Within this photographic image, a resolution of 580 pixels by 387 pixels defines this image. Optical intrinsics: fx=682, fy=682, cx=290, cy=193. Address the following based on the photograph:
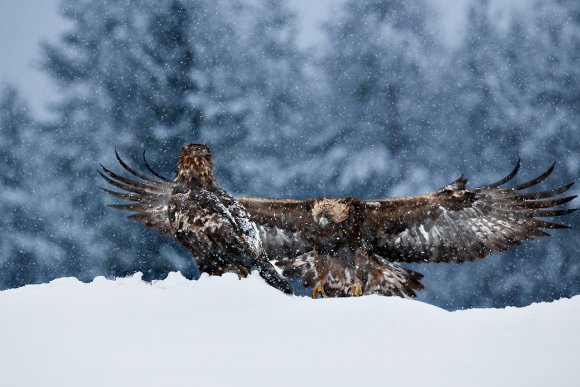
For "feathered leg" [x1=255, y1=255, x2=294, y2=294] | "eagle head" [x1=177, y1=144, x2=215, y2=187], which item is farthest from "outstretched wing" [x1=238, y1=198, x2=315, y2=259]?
"feathered leg" [x1=255, y1=255, x2=294, y2=294]

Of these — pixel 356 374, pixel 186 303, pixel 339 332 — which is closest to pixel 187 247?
pixel 186 303

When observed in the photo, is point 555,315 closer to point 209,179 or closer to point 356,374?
point 356,374

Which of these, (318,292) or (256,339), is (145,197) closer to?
(318,292)

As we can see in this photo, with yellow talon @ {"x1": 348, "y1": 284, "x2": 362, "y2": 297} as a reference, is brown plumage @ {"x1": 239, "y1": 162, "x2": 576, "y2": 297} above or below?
above

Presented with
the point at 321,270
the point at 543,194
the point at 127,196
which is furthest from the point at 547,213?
the point at 127,196

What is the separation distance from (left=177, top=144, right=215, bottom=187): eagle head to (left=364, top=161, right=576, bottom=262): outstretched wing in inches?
103

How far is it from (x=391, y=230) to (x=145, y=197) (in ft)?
9.57

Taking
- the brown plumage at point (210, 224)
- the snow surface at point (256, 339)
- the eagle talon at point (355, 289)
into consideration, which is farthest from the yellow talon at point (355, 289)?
the snow surface at point (256, 339)

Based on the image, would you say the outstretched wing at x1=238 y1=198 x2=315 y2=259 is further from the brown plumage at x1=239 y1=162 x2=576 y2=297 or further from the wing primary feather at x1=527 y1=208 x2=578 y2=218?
the wing primary feather at x1=527 y1=208 x2=578 y2=218

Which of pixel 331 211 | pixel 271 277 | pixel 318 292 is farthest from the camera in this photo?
pixel 331 211

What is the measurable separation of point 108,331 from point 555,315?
2868 millimetres

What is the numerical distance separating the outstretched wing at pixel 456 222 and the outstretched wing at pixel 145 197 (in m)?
2.33

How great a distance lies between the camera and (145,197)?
796 centimetres

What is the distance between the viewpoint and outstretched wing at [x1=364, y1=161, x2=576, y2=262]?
7.76 m
